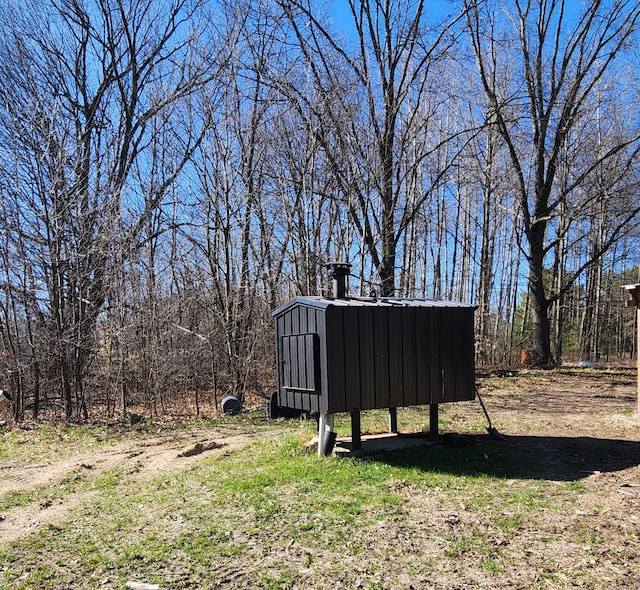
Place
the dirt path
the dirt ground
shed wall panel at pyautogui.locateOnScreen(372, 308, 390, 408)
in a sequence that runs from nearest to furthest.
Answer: the dirt ground, the dirt path, shed wall panel at pyautogui.locateOnScreen(372, 308, 390, 408)

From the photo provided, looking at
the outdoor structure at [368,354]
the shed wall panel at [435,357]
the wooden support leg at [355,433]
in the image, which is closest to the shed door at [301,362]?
the outdoor structure at [368,354]

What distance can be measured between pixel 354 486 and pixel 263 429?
3552 mm

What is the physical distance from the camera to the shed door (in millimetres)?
5340

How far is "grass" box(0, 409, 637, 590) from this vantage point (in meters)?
3.10

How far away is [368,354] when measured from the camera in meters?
5.38

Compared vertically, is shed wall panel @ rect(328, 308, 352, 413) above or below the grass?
above

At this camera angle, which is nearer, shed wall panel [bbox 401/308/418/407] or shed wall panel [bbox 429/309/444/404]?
shed wall panel [bbox 401/308/418/407]

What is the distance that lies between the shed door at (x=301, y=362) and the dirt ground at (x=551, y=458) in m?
1.45

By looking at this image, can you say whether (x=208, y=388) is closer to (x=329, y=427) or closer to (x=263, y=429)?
(x=263, y=429)

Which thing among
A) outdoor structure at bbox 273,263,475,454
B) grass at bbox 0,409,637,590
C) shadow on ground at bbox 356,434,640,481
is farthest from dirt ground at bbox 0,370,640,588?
outdoor structure at bbox 273,263,475,454

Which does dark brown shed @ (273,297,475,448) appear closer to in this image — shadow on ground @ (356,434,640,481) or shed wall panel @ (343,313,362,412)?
shed wall panel @ (343,313,362,412)

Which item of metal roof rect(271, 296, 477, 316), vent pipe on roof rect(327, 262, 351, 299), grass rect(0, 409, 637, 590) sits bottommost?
grass rect(0, 409, 637, 590)

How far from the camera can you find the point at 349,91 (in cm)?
1239

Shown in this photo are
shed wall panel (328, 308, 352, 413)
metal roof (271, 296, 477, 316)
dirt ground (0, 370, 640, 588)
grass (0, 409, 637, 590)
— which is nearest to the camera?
grass (0, 409, 637, 590)
